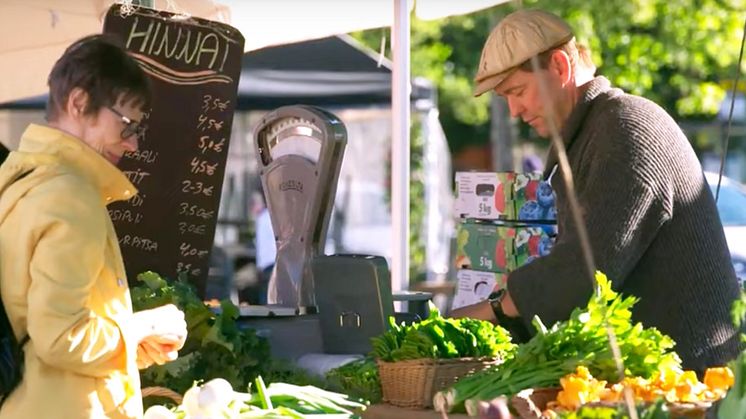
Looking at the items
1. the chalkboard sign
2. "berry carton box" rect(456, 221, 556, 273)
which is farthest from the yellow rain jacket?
"berry carton box" rect(456, 221, 556, 273)

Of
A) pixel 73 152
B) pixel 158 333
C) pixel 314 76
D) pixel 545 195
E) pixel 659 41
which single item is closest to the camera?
pixel 73 152

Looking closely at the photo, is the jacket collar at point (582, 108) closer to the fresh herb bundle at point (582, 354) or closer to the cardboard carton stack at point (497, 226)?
the fresh herb bundle at point (582, 354)

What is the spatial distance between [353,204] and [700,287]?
1959 centimetres

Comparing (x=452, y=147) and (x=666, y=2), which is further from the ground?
(x=666, y=2)

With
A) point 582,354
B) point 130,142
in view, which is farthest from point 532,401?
point 130,142

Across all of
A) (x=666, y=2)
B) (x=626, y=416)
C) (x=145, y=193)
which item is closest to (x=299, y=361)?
(x=145, y=193)

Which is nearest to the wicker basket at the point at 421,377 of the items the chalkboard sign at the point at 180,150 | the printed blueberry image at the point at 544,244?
the printed blueberry image at the point at 544,244

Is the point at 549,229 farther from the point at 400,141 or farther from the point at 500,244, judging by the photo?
the point at 400,141

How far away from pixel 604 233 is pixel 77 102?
62.0 inches

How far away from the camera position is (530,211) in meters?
5.61

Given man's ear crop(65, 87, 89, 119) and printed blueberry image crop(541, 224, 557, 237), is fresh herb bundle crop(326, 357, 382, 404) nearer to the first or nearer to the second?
man's ear crop(65, 87, 89, 119)

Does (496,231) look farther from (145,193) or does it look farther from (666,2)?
(666,2)

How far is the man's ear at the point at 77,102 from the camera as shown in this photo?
2.99 metres

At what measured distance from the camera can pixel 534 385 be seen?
345 cm
